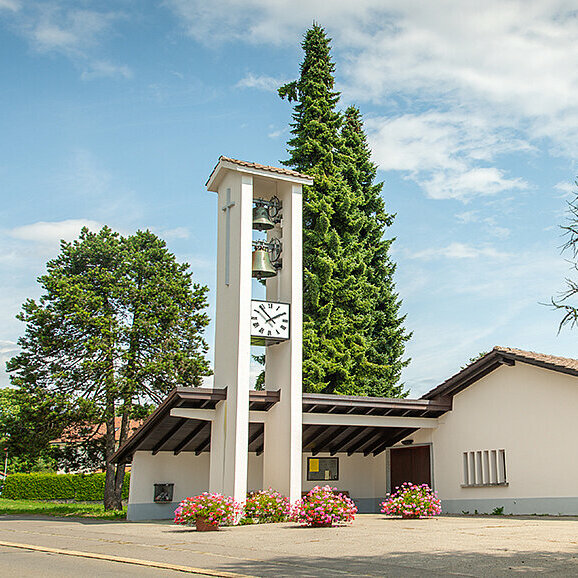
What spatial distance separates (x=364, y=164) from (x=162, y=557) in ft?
82.3

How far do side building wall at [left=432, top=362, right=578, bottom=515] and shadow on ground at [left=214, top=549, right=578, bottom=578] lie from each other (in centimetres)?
867

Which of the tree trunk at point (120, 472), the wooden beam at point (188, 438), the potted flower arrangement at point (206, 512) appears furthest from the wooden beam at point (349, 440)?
the tree trunk at point (120, 472)

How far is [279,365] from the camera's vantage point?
17.7 m

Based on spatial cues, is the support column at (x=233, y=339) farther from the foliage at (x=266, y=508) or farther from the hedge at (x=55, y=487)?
the hedge at (x=55, y=487)

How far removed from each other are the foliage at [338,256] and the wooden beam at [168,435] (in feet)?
21.9

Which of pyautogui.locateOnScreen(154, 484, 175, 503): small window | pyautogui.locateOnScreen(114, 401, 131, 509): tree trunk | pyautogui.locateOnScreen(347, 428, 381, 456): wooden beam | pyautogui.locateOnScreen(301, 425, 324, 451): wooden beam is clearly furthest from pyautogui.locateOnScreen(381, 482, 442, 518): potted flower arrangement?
pyautogui.locateOnScreen(114, 401, 131, 509): tree trunk

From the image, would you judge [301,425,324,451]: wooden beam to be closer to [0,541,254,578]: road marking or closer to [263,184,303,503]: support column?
[263,184,303,503]: support column

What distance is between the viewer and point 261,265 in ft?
57.3

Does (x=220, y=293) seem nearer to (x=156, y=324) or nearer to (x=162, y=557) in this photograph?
(x=162, y=557)

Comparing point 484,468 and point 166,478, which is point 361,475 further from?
point 166,478

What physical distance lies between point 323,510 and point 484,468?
277 inches

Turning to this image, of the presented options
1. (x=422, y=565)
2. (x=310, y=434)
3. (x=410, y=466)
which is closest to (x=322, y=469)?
(x=310, y=434)

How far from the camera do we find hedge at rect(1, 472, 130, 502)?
35906mm

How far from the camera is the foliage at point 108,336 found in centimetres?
2817
